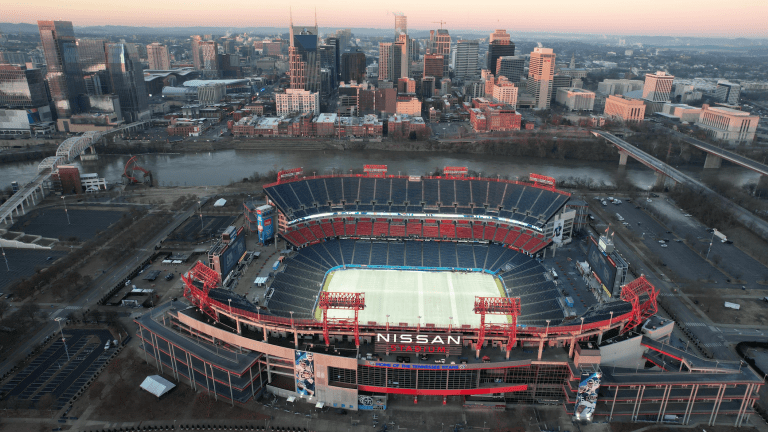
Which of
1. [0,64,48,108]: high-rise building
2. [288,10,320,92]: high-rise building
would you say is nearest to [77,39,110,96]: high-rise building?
[0,64,48,108]: high-rise building

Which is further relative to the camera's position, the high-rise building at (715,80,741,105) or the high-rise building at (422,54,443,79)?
the high-rise building at (422,54,443,79)

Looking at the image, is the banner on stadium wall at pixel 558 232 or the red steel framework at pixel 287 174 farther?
the red steel framework at pixel 287 174

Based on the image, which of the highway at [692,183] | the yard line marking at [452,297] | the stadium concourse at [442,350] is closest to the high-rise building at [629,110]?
the highway at [692,183]

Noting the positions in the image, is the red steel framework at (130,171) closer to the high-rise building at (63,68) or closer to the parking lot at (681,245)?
the high-rise building at (63,68)

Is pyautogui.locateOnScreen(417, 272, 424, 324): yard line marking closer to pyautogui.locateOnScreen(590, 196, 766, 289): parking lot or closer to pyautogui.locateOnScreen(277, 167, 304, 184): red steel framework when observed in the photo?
pyautogui.locateOnScreen(277, 167, 304, 184): red steel framework

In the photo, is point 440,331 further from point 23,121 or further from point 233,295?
point 23,121

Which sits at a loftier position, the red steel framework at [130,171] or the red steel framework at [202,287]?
the red steel framework at [202,287]

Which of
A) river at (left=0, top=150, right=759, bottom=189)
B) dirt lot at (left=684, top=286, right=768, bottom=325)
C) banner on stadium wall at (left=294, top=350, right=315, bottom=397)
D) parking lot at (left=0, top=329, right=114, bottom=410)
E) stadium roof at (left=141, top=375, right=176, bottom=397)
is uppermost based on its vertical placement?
banner on stadium wall at (left=294, top=350, right=315, bottom=397)
